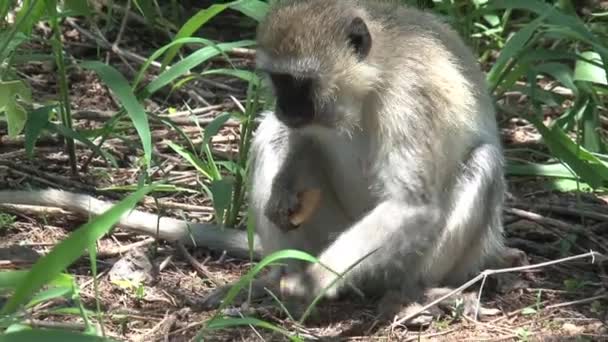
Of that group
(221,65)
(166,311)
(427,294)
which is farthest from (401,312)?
(221,65)

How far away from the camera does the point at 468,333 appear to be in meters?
5.19

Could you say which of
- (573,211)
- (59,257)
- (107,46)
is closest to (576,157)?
Answer: (573,211)

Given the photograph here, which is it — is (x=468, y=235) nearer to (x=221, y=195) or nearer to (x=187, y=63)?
(x=221, y=195)

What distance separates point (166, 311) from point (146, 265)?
530 millimetres

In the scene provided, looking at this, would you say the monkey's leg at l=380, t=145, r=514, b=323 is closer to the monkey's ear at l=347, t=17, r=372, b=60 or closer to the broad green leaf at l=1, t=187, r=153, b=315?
the monkey's ear at l=347, t=17, r=372, b=60

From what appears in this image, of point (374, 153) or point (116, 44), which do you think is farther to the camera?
point (116, 44)

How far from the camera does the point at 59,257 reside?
3623mm

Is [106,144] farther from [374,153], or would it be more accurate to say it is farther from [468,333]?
[468,333]

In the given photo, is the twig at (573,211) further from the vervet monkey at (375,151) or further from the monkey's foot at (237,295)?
the monkey's foot at (237,295)

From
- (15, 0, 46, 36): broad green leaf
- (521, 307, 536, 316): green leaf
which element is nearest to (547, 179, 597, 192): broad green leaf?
(521, 307, 536, 316): green leaf

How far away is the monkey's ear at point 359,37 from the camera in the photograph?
5.30m

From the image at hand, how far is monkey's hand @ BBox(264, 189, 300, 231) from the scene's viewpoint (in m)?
5.50

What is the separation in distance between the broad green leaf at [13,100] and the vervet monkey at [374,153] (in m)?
1.08

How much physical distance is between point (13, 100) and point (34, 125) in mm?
514
